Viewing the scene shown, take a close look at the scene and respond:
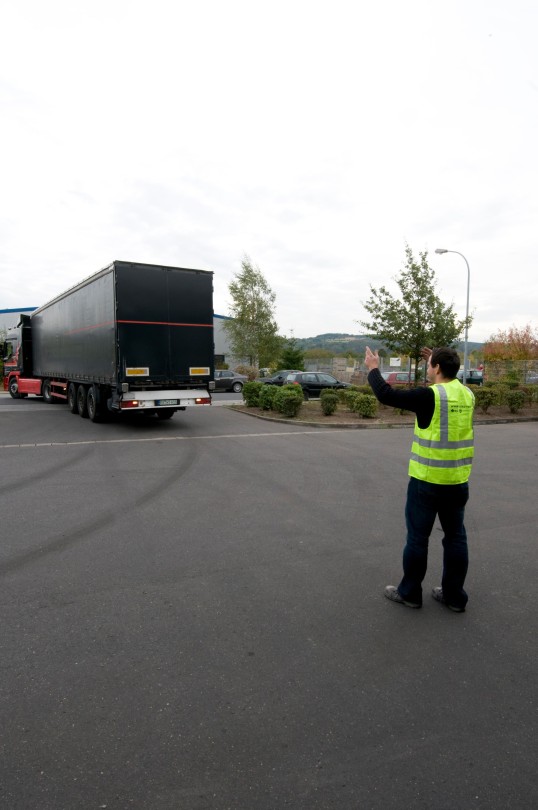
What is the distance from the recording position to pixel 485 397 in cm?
1712

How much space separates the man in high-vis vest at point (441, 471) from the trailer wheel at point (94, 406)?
11443 mm

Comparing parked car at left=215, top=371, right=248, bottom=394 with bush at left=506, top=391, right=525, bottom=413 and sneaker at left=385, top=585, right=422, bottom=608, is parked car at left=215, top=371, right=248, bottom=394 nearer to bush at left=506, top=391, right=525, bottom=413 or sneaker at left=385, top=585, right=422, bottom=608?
bush at left=506, top=391, right=525, bottom=413

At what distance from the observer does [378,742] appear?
7.77 ft

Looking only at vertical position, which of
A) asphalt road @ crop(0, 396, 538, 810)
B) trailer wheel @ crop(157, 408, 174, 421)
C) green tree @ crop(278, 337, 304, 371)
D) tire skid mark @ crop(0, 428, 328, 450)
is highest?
green tree @ crop(278, 337, 304, 371)

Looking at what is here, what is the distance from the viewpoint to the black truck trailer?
1179 centimetres

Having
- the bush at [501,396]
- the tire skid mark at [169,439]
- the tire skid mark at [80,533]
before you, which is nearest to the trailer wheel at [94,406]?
the tire skid mark at [169,439]

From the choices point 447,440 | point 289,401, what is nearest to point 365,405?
point 289,401

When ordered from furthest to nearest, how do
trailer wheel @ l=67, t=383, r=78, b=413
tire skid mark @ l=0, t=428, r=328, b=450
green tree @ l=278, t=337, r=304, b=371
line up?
green tree @ l=278, t=337, r=304, b=371, trailer wheel @ l=67, t=383, r=78, b=413, tire skid mark @ l=0, t=428, r=328, b=450

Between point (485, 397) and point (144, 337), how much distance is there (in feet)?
36.9

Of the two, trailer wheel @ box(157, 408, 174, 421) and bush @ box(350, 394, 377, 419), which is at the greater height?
bush @ box(350, 394, 377, 419)

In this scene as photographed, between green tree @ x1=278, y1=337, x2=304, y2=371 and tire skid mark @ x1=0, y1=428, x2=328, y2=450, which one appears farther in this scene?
green tree @ x1=278, y1=337, x2=304, y2=371

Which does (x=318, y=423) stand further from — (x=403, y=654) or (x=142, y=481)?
(x=403, y=654)

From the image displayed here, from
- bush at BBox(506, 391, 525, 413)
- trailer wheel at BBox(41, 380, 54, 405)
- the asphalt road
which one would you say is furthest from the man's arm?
trailer wheel at BBox(41, 380, 54, 405)

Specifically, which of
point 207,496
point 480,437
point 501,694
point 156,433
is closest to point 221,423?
point 156,433
